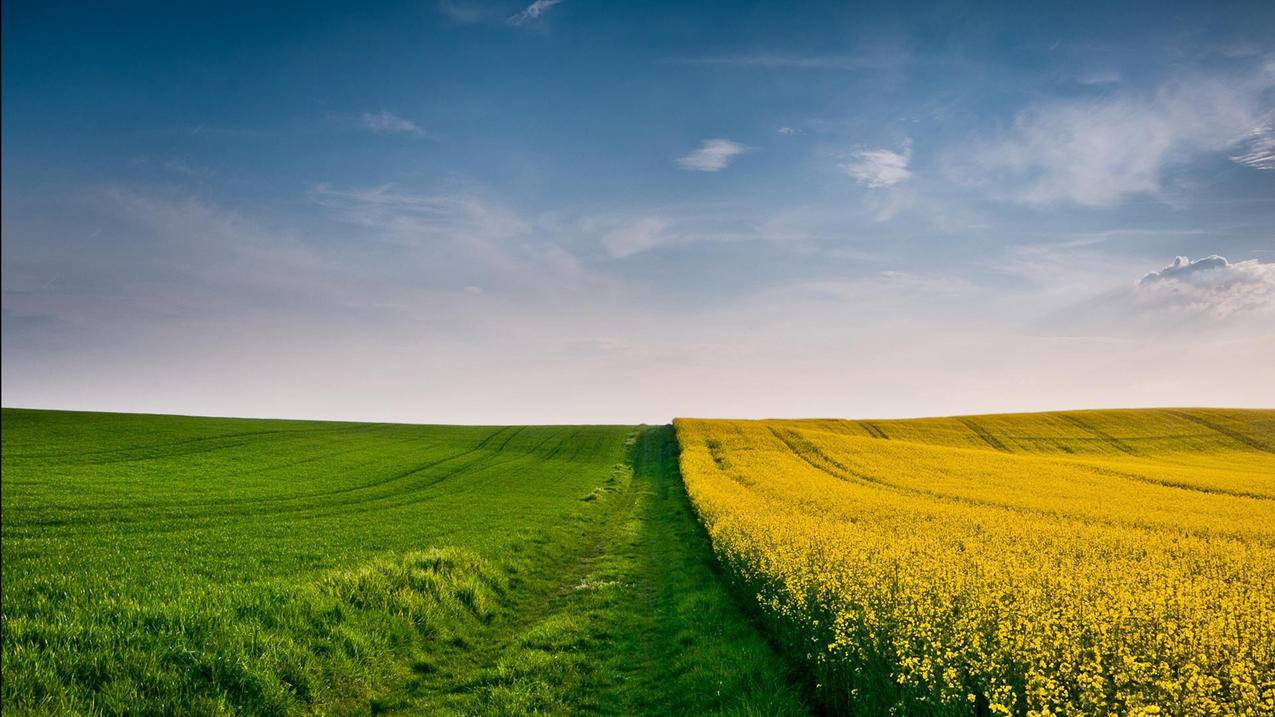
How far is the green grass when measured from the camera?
7.68 meters

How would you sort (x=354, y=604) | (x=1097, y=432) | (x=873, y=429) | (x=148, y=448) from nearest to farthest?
(x=354, y=604) < (x=148, y=448) < (x=1097, y=432) < (x=873, y=429)

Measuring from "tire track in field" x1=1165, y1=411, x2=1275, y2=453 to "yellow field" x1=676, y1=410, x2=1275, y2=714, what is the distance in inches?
1246

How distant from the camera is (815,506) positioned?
67.9 feet

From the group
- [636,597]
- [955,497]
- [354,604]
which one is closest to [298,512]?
[354,604]

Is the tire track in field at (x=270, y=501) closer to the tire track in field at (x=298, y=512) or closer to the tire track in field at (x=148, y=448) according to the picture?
the tire track in field at (x=298, y=512)

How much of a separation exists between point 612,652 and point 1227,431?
77881mm

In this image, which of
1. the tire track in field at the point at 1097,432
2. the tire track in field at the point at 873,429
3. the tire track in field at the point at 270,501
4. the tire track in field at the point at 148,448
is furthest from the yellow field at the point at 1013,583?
the tire track in field at the point at 148,448

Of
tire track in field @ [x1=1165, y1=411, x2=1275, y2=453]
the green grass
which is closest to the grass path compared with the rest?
the green grass

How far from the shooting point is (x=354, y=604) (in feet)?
35.9

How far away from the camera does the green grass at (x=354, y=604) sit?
302 inches

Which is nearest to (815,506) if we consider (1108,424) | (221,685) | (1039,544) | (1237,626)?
(1039,544)

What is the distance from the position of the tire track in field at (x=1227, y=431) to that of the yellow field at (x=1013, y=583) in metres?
31.7

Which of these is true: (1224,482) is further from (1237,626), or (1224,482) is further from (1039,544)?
(1237,626)

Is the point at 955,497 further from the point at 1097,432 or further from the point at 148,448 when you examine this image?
the point at 1097,432
